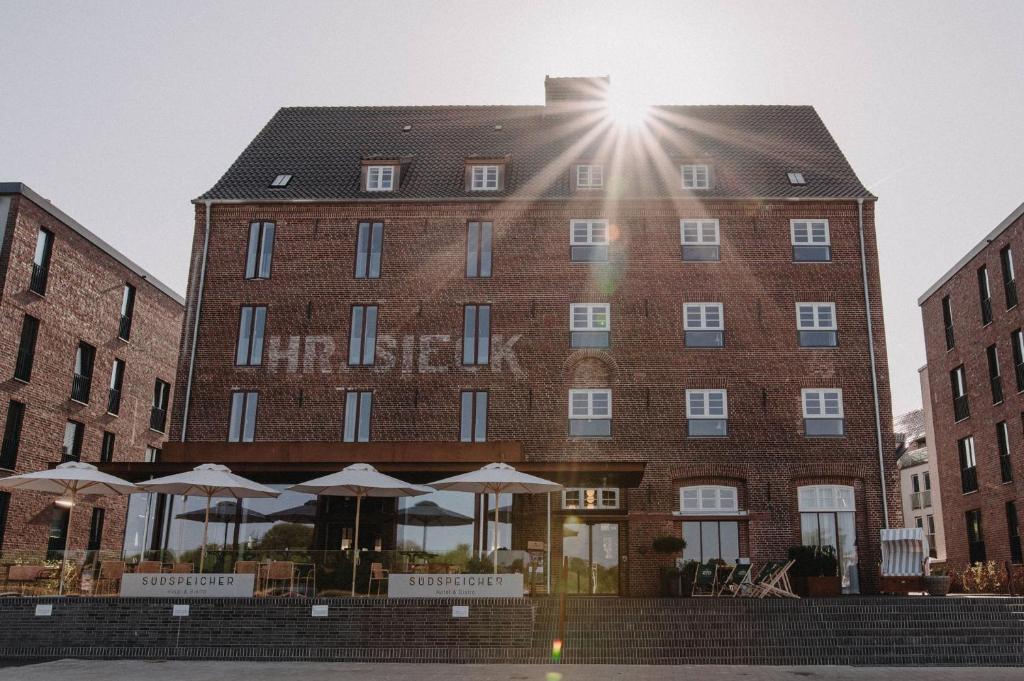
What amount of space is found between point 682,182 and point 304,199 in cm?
1102

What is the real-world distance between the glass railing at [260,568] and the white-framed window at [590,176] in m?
13.5

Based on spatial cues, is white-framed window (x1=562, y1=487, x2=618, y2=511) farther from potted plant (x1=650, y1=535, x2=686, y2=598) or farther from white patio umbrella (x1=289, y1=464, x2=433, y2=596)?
white patio umbrella (x1=289, y1=464, x2=433, y2=596)

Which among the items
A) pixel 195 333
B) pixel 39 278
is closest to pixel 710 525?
pixel 195 333

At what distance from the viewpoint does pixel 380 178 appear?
28547 millimetres

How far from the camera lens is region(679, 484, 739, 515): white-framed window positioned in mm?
24953

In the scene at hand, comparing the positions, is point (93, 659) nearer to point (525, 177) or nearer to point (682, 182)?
point (525, 177)

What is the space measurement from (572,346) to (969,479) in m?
15.8

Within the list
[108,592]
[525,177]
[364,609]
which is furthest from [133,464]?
[525,177]

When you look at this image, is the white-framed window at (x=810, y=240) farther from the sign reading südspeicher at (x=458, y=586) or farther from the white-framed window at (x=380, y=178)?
the sign reading südspeicher at (x=458, y=586)

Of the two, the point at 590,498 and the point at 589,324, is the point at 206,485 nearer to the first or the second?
the point at 590,498

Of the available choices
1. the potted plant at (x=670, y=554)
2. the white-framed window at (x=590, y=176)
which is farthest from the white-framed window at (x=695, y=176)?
the potted plant at (x=670, y=554)

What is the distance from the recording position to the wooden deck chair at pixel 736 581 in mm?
21578

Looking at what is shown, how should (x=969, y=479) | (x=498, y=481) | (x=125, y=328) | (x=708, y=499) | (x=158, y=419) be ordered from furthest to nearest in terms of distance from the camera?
1. (x=158, y=419)
2. (x=125, y=328)
3. (x=969, y=479)
4. (x=708, y=499)
5. (x=498, y=481)

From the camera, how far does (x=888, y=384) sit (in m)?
25.6
